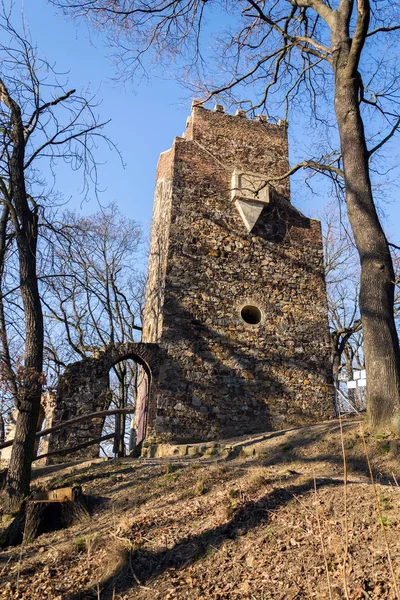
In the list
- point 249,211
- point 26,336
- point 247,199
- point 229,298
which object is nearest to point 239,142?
point 247,199

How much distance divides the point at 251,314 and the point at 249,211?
256 centimetres

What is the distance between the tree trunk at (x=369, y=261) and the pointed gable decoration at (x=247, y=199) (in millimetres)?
4271

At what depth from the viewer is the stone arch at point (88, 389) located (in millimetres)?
10273

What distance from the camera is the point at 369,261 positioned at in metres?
6.97

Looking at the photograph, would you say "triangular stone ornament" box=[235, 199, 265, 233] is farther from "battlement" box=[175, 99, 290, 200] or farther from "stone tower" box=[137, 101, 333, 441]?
"battlement" box=[175, 99, 290, 200]

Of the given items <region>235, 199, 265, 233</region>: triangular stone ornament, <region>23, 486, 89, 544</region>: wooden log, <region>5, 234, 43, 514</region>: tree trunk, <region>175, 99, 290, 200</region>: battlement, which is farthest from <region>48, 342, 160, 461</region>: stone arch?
<region>175, 99, 290, 200</region>: battlement

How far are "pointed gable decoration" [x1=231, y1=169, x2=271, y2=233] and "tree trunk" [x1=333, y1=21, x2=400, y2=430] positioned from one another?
4271 millimetres

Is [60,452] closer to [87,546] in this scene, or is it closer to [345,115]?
[87,546]

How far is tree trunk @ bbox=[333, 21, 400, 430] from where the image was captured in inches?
252

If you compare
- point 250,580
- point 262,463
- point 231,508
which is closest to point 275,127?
point 262,463

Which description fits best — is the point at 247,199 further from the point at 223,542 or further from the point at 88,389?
the point at 223,542

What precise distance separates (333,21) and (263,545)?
322 inches

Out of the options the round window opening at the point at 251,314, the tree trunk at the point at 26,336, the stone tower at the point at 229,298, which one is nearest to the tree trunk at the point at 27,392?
the tree trunk at the point at 26,336

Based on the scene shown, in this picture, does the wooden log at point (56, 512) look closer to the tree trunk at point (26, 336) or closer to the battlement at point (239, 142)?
the tree trunk at point (26, 336)
